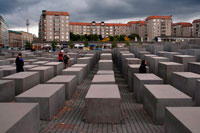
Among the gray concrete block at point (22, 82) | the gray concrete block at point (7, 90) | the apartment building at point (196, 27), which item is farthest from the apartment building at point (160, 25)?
the gray concrete block at point (7, 90)

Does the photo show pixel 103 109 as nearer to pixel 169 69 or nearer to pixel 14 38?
pixel 169 69

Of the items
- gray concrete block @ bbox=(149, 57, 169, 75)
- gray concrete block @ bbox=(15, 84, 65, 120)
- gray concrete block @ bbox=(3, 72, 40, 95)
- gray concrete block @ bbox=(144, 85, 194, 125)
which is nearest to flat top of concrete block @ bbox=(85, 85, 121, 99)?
gray concrete block @ bbox=(144, 85, 194, 125)

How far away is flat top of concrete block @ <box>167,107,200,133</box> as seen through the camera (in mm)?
4118

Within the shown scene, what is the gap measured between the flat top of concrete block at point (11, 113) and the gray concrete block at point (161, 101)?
3494 millimetres

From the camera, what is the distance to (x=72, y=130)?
6051mm

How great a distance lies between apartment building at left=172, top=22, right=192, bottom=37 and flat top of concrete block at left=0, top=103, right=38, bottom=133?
490 ft

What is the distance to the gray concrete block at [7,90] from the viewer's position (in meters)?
8.69

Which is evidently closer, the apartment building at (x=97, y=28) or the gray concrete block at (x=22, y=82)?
the gray concrete block at (x=22, y=82)

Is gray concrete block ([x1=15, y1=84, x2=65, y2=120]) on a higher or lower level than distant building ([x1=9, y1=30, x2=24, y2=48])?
lower

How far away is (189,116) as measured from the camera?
15.5 feet

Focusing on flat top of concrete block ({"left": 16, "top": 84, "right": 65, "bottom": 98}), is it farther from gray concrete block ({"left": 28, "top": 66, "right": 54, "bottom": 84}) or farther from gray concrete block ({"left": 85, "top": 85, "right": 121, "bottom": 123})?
gray concrete block ({"left": 28, "top": 66, "right": 54, "bottom": 84})

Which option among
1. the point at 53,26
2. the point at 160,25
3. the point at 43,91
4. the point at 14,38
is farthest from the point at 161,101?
the point at 14,38

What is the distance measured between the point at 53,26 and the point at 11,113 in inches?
3650

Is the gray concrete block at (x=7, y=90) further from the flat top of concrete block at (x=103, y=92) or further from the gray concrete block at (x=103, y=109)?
the gray concrete block at (x=103, y=109)
